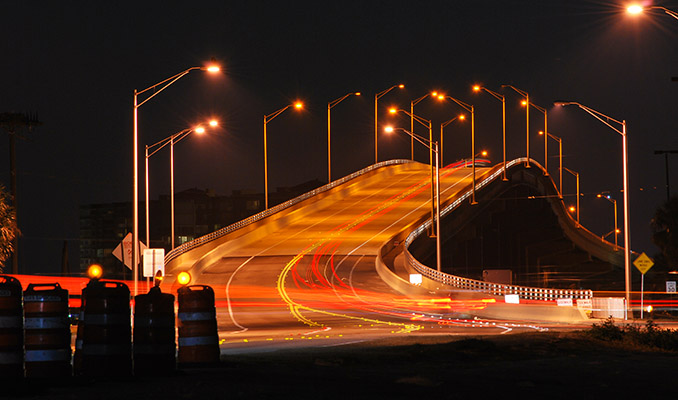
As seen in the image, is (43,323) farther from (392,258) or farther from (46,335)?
(392,258)

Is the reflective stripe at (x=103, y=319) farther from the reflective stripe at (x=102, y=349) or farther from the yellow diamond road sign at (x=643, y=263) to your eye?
the yellow diamond road sign at (x=643, y=263)

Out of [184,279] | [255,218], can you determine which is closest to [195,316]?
[184,279]

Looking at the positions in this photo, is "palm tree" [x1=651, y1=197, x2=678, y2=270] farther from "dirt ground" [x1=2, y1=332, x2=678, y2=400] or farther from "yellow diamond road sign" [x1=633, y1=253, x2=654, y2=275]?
"dirt ground" [x1=2, y1=332, x2=678, y2=400]

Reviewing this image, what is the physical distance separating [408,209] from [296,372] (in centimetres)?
7521

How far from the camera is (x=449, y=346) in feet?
57.1

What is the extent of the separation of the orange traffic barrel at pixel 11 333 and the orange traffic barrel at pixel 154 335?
1.37 meters

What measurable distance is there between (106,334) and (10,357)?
1.13m

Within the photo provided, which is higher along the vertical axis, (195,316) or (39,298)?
(39,298)

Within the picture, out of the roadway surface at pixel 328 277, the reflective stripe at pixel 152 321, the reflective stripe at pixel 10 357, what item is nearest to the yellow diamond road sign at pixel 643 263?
the roadway surface at pixel 328 277

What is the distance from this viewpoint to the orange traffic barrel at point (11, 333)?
12070mm

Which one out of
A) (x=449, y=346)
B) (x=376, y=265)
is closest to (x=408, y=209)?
(x=376, y=265)

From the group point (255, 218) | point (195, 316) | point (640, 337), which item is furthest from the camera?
point (255, 218)

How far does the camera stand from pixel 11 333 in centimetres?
1219

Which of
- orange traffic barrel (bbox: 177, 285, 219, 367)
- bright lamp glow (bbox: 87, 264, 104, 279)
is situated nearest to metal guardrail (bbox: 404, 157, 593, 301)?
bright lamp glow (bbox: 87, 264, 104, 279)
